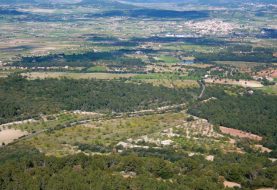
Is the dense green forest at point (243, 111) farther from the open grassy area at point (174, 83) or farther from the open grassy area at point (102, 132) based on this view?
the open grassy area at point (174, 83)

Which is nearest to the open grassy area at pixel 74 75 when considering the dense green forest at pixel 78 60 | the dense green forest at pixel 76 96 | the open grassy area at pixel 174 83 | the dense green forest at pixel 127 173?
the dense green forest at pixel 76 96

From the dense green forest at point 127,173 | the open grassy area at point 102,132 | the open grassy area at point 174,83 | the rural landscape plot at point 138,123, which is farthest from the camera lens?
the open grassy area at point 174,83

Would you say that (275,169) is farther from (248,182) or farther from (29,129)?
(29,129)

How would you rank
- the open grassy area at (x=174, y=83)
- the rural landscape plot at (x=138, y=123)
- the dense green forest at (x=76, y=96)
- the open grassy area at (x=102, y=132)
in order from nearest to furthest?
the rural landscape plot at (x=138, y=123) < the open grassy area at (x=102, y=132) < the dense green forest at (x=76, y=96) < the open grassy area at (x=174, y=83)

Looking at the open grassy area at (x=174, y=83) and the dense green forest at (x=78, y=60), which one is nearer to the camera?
the open grassy area at (x=174, y=83)

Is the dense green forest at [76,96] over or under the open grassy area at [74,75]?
over

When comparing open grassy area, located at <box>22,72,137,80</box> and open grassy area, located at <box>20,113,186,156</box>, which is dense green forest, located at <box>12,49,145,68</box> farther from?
open grassy area, located at <box>20,113,186,156</box>

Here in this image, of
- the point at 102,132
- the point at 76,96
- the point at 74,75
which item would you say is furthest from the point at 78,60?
the point at 102,132
